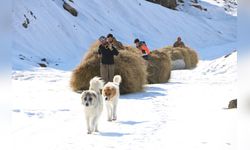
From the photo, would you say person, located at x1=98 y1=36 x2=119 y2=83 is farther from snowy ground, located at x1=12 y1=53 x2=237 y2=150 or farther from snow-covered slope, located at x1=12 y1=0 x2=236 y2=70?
snow-covered slope, located at x1=12 y1=0 x2=236 y2=70

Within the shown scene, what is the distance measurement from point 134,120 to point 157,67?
626cm

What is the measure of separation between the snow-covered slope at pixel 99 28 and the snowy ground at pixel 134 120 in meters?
4.81

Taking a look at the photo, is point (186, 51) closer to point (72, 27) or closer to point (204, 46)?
point (72, 27)

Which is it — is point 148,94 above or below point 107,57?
below

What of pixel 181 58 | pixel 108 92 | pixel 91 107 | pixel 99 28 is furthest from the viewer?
pixel 99 28

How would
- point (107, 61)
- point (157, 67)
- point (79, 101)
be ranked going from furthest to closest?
point (157, 67)
point (107, 61)
point (79, 101)

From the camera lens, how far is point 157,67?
13273 mm

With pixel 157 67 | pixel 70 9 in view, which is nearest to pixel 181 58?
pixel 157 67

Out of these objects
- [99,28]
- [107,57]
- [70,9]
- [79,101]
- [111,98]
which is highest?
[70,9]

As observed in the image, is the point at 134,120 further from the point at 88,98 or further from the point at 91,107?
the point at 88,98

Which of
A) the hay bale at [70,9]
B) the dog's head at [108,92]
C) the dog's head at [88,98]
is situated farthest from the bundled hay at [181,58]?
the dog's head at [88,98]

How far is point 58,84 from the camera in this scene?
12133 millimetres

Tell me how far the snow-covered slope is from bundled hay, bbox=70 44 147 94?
140 inches

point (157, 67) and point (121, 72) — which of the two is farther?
point (157, 67)
